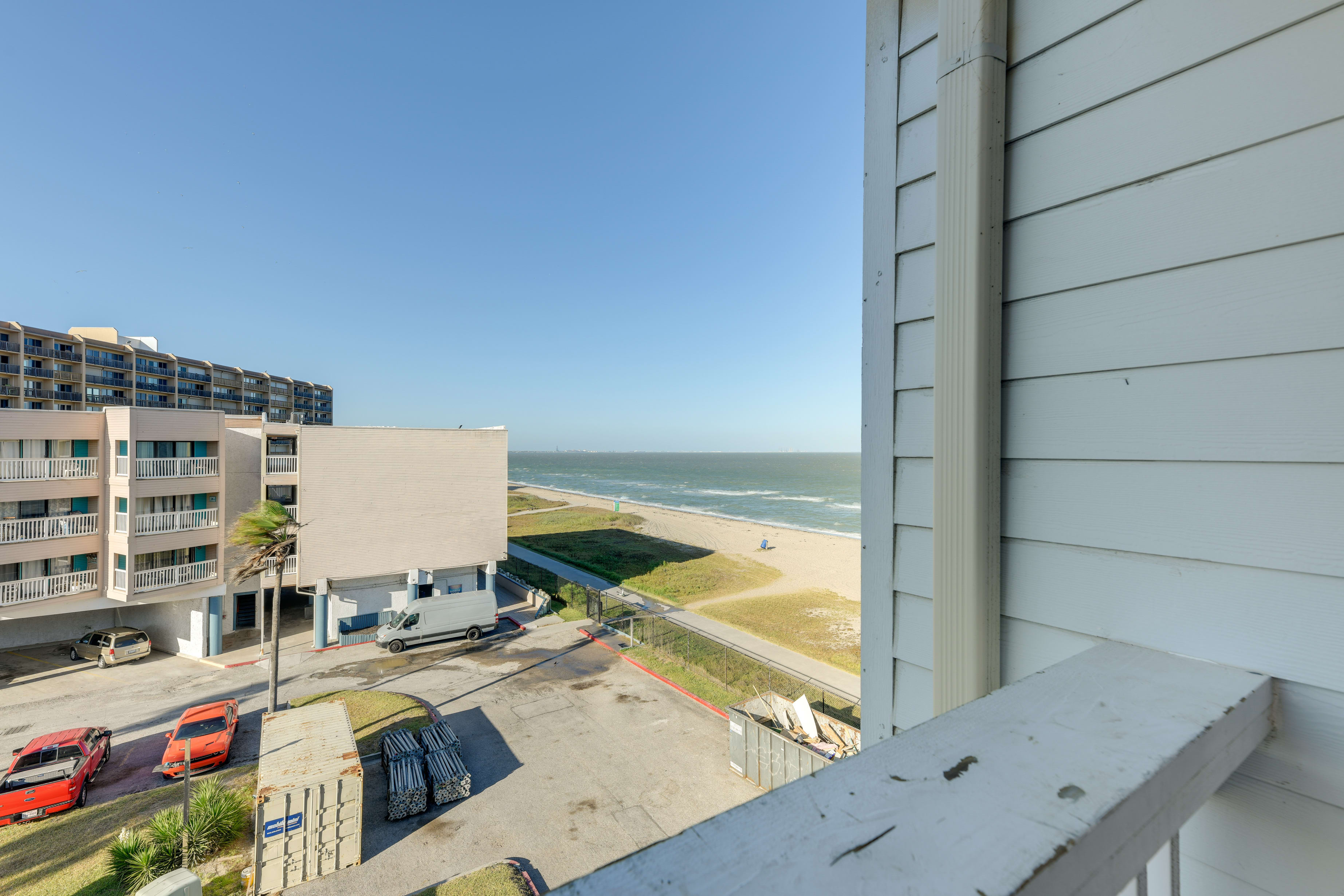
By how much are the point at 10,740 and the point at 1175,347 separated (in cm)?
2258

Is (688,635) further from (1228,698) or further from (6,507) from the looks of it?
(6,507)

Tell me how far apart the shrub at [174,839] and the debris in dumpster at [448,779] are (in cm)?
314

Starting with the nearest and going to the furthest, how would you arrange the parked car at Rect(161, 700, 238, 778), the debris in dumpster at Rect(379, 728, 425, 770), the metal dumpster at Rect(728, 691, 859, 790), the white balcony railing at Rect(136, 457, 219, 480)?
the metal dumpster at Rect(728, 691, 859, 790)
the debris in dumpster at Rect(379, 728, 425, 770)
the parked car at Rect(161, 700, 238, 778)
the white balcony railing at Rect(136, 457, 219, 480)

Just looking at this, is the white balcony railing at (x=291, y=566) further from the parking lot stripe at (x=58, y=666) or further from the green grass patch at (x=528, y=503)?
the green grass patch at (x=528, y=503)

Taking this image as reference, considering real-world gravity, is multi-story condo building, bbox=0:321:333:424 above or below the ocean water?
above

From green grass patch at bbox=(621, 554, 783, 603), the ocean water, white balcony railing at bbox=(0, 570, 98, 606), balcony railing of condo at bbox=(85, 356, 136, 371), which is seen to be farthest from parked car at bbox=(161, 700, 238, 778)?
balcony railing of condo at bbox=(85, 356, 136, 371)

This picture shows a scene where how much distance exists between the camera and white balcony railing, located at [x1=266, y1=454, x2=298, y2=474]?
72.7ft

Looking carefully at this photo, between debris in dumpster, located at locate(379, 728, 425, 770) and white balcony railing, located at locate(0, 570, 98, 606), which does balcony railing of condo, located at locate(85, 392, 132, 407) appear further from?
debris in dumpster, located at locate(379, 728, 425, 770)

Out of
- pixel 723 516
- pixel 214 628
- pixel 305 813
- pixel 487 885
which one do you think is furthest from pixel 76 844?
pixel 723 516

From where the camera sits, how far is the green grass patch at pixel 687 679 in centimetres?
1544

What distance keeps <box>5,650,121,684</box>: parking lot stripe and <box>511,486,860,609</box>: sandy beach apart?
65.8 ft

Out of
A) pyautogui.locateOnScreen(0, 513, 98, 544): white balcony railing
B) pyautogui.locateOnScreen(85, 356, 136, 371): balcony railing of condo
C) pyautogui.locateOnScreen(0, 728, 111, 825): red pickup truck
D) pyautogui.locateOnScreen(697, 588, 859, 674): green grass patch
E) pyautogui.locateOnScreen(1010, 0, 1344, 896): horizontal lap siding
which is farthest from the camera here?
pyautogui.locateOnScreen(85, 356, 136, 371): balcony railing of condo

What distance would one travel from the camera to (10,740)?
13.7 meters

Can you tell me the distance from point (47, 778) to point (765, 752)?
1365cm
